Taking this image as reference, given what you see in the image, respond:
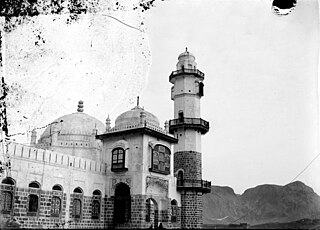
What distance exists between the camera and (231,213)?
13406mm

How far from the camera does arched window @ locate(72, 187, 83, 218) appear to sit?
31.3 ft

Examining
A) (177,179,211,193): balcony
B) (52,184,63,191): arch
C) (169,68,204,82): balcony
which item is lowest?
(52,184,63,191): arch

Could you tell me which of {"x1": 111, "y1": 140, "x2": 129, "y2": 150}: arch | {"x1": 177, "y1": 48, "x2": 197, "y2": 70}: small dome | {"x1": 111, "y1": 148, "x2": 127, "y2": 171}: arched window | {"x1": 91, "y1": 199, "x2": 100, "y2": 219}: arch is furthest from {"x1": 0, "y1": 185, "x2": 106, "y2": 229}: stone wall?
{"x1": 177, "y1": 48, "x2": 197, "y2": 70}: small dome

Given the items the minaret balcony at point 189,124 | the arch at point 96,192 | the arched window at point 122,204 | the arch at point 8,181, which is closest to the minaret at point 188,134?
the minaret balcony at point 189,124

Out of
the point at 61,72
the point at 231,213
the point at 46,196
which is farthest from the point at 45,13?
the point at 231,213

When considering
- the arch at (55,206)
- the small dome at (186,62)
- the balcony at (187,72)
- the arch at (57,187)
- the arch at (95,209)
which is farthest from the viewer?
the small dome at (186,62)

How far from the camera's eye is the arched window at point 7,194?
25.0 ft

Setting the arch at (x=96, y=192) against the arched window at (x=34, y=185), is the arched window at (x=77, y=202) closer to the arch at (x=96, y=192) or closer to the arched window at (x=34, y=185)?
the arch at (x=96, y=192)

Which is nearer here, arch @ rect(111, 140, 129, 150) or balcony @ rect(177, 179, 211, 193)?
arch @ rect(111, 140, 129, 150)

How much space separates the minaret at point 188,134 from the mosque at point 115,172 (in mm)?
34

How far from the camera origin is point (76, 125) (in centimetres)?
1258

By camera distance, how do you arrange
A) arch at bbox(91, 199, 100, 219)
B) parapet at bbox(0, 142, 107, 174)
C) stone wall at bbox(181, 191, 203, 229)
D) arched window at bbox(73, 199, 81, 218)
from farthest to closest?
1. stone wall at bbox(181, 191, 203, 229)
2. arch at bbox(91, 199, 100, 219)
3. arched window at bbox(73, 199, 81, 218)
4. parapet at bbox(0, 142, 107, 174)

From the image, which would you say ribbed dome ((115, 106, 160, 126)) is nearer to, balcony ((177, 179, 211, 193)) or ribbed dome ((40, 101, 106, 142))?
ribbed dome ((40, 101, 106, 142))

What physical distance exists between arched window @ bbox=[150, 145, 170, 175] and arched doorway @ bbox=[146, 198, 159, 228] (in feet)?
2.98
